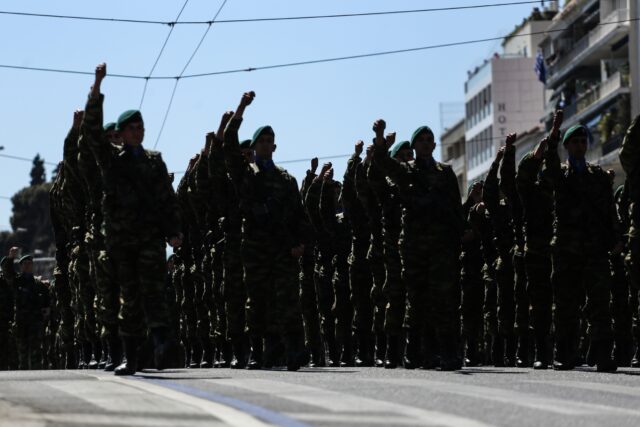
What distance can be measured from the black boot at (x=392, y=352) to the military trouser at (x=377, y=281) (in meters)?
1.36

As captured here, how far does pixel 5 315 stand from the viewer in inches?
1182

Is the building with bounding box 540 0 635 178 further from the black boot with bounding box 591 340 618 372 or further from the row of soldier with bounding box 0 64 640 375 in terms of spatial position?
the black boot with bounding box 591 340 618 372

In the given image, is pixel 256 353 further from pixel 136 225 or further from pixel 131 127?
pixel 131 127

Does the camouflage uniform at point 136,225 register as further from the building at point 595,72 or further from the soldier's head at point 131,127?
the building at point 595,72

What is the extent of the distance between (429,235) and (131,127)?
316cm

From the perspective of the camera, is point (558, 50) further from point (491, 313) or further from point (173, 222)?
point (173, 222)

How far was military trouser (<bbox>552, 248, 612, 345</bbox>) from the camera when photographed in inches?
618

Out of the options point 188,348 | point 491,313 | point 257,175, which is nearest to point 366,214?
point 491,313

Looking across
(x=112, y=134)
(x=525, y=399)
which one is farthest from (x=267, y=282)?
(x=525, y=399)

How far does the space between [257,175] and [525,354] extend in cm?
351

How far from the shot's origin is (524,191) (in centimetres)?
1662

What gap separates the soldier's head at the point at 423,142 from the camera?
16.1 meters

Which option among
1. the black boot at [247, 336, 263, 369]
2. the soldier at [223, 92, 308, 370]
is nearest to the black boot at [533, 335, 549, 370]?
the soldier at [223, 92, 308, 370]

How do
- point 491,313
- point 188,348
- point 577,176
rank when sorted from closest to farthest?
1. point 577,176
2. point 491,313
3. point 188,348
